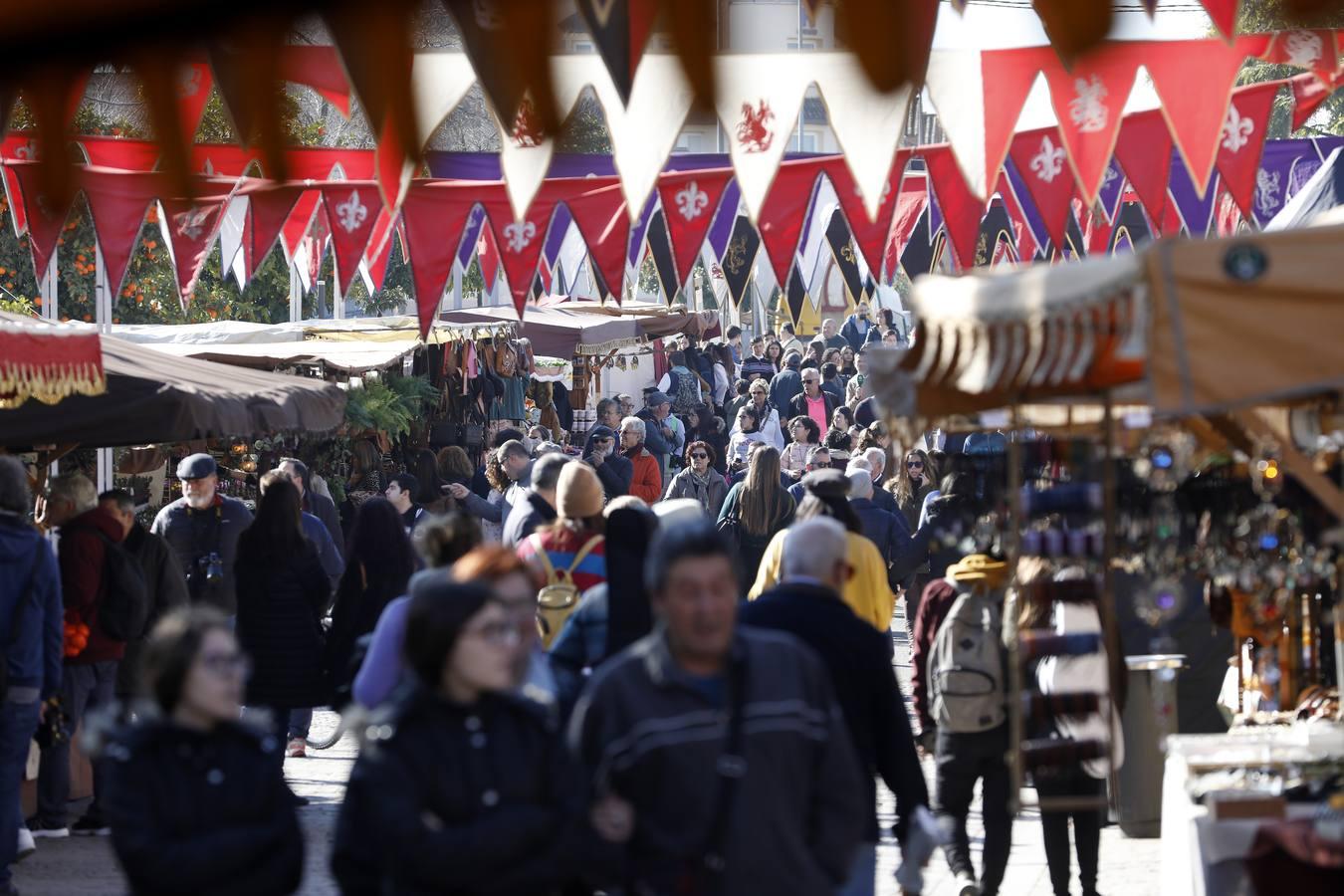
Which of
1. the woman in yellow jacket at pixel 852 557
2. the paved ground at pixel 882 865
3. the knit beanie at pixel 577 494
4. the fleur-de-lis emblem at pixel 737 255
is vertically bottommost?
the paved ground at pixel 882 865

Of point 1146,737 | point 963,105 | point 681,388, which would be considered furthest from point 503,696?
point 681,388

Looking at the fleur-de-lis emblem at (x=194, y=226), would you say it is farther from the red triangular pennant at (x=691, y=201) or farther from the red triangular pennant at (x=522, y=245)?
the red triangular pennant at (x=691, y=201)

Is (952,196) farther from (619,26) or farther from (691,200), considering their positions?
(619,26)

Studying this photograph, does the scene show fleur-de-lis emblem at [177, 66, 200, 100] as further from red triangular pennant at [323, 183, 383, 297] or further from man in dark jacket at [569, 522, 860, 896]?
red triangular pennant at [323, 183, 383, 297]

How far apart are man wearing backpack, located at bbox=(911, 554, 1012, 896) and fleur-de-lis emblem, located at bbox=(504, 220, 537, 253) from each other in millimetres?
7268

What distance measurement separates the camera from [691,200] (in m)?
13.5

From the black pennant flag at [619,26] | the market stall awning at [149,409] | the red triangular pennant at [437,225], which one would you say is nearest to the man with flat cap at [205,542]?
the market stall awning at [149,409]

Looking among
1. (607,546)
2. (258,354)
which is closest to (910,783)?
(607,546)

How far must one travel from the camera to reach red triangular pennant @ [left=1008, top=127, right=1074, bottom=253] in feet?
40.4

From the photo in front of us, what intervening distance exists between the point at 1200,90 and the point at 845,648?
18.4 ft

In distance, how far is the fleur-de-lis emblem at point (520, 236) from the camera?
1405 cm

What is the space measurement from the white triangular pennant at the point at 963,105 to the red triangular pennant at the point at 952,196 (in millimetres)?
2064

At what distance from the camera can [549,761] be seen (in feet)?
12.4

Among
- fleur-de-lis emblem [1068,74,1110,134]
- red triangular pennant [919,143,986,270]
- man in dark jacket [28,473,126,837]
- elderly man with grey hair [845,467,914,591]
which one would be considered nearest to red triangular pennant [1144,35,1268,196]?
fleur-de-lis emblem [1068,74,1110,134]
